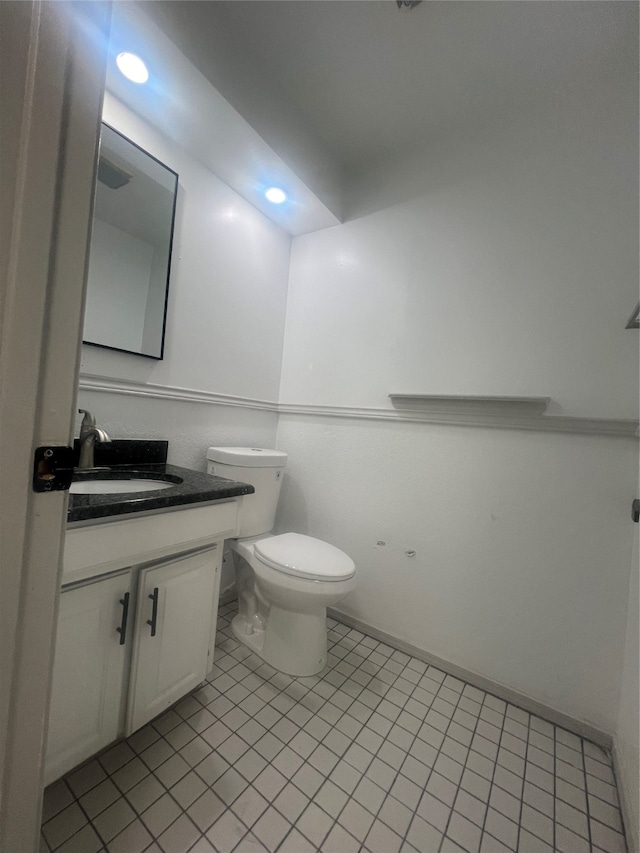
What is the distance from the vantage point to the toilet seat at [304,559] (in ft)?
4.19

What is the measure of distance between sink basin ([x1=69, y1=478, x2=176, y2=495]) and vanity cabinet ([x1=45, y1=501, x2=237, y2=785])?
0.23m

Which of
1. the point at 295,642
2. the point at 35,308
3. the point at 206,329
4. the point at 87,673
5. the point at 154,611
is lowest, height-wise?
the point at 295,642

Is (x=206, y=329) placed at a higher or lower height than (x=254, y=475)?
higher

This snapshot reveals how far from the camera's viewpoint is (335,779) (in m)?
0.99

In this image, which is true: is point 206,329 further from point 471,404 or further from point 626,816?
point 626,816

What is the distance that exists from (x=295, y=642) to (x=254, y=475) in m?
0.71

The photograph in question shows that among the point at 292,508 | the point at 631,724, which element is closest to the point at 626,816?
the point at 631,724

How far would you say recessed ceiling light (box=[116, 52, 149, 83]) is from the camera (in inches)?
43.6

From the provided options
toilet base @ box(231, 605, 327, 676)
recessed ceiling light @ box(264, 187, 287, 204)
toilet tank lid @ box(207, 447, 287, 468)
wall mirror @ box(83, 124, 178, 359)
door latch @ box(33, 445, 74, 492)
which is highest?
recessed ceiling light @ box(264, 187, 287, 204)

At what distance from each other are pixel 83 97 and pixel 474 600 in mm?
1809

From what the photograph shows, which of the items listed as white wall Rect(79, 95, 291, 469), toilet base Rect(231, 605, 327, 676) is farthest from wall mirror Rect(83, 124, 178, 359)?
toilet base Rect(231, 605, 327, 676)

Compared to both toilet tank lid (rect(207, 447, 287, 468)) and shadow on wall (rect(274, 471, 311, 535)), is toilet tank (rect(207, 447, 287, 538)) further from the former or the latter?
shadow on wall (rect(274, 471, 311, 535))

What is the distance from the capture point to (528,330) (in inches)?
53.7

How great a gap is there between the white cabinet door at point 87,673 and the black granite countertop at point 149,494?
206mm
